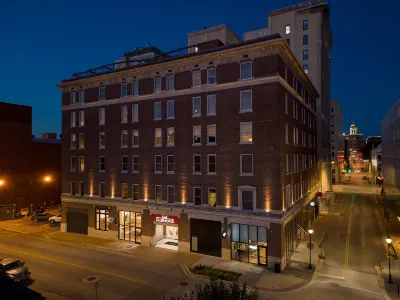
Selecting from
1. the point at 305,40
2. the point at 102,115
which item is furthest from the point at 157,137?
the point at 305,40

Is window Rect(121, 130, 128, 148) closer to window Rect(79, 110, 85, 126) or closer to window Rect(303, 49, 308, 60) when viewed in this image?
window Rect(79, 110, 85, 126)

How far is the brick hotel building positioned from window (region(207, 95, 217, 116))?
4.1 inches

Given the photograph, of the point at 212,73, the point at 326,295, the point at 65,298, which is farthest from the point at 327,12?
the point at 65,298

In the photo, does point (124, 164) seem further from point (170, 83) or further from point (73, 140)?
point (170, 83)

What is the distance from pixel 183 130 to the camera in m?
31.3

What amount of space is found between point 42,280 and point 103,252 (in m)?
8.00

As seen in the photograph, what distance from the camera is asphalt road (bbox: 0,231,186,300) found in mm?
21406

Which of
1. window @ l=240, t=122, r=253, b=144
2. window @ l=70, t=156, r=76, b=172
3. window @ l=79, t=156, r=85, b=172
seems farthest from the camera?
window @ l=70, t=156, r=76, b=172

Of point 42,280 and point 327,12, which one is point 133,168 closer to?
point 42,280

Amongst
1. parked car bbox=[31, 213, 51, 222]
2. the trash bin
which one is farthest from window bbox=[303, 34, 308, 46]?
parked car bbox=[31, 213, 51, 222]

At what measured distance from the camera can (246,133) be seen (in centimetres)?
2781

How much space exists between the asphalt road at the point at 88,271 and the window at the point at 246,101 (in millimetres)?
16185

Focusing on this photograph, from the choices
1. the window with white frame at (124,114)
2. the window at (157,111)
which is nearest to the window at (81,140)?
the window with white frame at (124,114)

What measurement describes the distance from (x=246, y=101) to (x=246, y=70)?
9.96 ft
